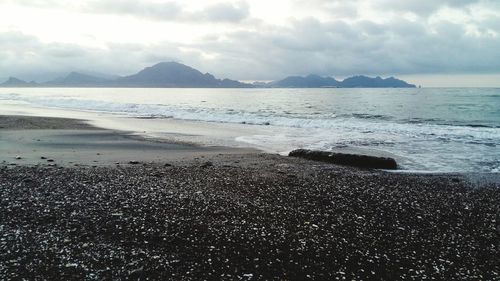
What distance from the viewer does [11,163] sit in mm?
12258

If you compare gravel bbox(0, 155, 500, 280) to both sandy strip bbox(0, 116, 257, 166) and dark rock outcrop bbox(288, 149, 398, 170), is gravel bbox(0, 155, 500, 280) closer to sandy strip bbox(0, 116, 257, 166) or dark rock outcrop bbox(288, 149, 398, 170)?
dark rock outcrop bbox(288, 149, 398, 170)

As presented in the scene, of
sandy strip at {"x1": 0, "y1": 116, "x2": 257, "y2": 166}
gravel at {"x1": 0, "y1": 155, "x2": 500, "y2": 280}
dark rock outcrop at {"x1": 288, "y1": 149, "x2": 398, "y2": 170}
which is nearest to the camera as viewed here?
gravel at {"x1": 0, "y1": 155, "x2": 500, "y2": 280}

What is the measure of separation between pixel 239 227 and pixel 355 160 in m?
8.69

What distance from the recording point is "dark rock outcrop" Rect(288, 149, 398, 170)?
45.1ft

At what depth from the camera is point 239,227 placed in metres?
6.95

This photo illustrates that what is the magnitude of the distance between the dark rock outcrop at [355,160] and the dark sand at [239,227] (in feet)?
7.67

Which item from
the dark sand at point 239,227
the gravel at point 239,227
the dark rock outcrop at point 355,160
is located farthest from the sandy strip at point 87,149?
the dark rock outcrop at point 355,160

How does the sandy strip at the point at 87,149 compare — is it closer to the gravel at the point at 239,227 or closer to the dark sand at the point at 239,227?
the dark sand at the point at 239,227

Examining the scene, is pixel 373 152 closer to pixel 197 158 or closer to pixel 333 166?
pixel 333 166

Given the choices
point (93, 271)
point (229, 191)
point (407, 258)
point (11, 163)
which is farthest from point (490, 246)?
point (11, 163)

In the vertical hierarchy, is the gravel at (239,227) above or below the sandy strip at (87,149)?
below

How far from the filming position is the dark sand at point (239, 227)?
5440 mm

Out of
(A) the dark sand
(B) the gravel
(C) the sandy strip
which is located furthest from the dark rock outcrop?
(C) the sandy strip

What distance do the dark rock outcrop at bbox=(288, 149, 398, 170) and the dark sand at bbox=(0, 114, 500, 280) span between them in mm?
2337
